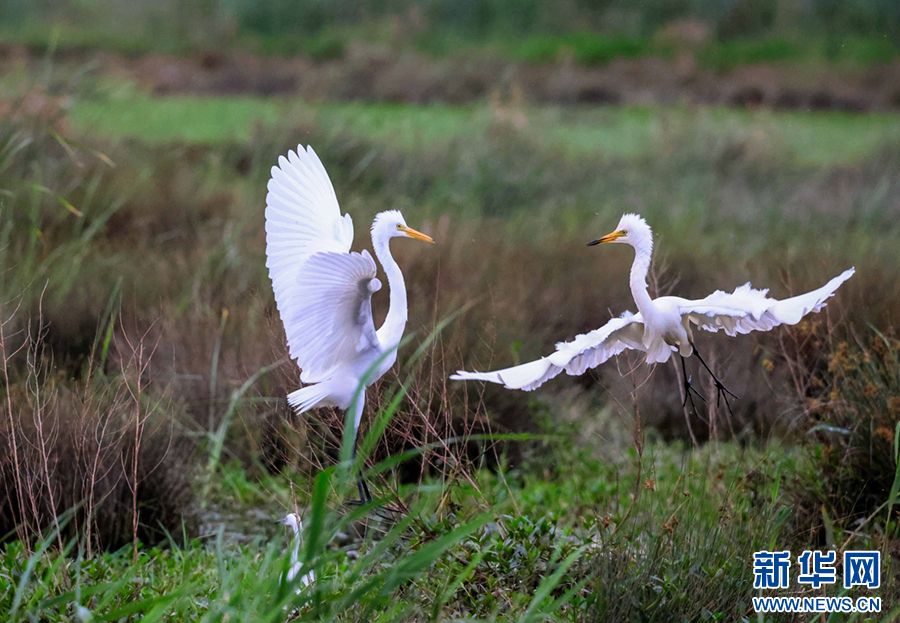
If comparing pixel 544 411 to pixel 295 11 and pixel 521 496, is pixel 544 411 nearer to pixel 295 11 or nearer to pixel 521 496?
pixel 521 496

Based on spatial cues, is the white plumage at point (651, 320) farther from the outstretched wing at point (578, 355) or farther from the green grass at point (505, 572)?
the green grass at point (505, 572)

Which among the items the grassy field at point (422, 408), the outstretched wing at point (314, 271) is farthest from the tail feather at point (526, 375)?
the outstretched wing at point (314, 271)

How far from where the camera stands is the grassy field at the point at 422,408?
2.76 metres

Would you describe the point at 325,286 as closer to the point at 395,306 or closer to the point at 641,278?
the point at 395,306

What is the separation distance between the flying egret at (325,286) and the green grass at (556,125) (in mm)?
5480

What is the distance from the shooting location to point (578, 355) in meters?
2.65

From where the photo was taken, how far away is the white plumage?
8.13 ft

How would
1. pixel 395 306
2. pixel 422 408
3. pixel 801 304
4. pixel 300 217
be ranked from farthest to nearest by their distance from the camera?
pixel 422 408, pixel 300 217, pixel 395 306, pixel 801 304

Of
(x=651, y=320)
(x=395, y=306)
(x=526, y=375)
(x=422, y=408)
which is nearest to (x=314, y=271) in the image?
(x=395, y=306)

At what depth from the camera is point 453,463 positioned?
9.24ft

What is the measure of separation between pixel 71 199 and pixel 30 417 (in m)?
2.47

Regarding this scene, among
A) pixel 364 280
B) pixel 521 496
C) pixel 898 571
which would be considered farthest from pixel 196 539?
pixel 898 571

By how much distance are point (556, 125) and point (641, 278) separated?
1171 cm

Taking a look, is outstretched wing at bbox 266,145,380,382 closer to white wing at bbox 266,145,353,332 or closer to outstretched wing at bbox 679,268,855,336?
white wing at bbox 266,145,353,332
